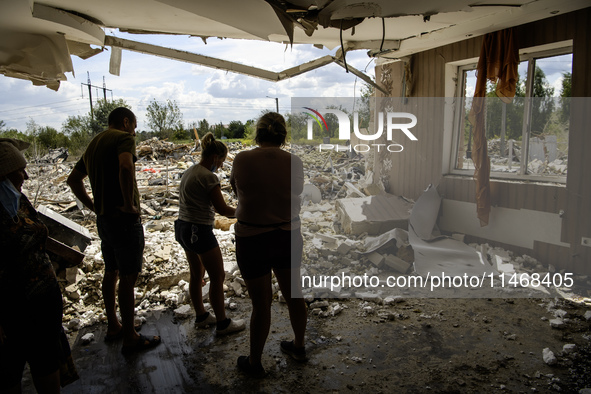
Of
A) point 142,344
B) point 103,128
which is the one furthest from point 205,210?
point 103,128

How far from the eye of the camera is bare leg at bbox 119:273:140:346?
115 inches

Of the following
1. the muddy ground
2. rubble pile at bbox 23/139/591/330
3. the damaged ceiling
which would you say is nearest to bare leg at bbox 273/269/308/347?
the muddy ground

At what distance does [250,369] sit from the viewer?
2676 mm

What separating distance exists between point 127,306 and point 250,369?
1090 millimetres

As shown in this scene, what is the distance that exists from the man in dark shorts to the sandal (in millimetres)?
903

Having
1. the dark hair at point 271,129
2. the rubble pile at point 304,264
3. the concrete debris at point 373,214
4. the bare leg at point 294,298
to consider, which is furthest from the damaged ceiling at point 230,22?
the concrete debris at point 373,214

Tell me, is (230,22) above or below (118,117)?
above

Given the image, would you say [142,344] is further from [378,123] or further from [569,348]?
[378,123]

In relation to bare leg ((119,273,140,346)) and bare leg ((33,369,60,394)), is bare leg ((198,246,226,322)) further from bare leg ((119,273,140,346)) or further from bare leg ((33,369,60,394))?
bare leg ((33,369,60,394))

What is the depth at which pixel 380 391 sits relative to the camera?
252 cm

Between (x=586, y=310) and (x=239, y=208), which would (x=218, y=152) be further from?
(x=586, y=310)

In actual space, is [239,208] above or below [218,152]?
below

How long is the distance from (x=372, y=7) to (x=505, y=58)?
8.65ft

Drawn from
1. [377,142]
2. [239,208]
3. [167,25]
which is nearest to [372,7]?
[239,208]
